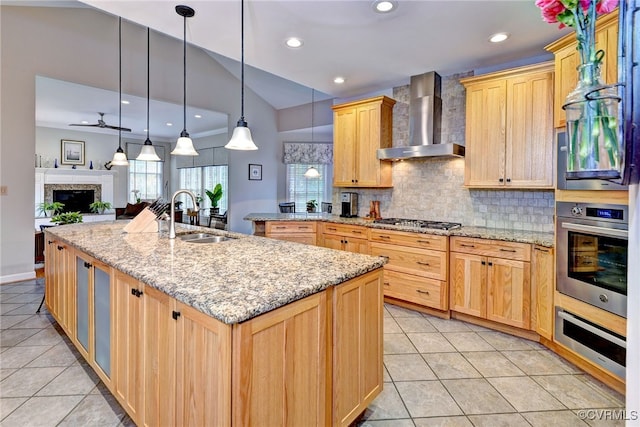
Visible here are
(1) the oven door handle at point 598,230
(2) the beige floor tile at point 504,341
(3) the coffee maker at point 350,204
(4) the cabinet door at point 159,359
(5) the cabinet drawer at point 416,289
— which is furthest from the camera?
(3) the coffee maker at point 350,204

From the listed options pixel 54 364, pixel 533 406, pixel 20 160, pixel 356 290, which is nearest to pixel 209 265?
pixel 356 290

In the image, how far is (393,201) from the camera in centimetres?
429

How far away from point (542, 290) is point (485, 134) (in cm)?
152

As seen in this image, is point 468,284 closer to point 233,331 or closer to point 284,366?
point 284,366

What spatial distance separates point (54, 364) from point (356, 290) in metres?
2.30

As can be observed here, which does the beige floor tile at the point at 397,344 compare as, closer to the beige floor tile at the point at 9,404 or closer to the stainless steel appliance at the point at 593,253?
the stainless steel appliance at the point at 593,253

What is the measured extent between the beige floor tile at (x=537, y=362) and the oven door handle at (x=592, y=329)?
Result: 0.34m

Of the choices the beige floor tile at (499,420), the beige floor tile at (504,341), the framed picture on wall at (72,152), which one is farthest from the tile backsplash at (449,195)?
the framed picture on wall at (72,152)

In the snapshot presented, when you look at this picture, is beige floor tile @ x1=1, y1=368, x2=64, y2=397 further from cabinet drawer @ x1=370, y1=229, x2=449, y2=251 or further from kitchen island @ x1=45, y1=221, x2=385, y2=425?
cabinet drawer @ x1=370, y1=229, x2=449, y2=251

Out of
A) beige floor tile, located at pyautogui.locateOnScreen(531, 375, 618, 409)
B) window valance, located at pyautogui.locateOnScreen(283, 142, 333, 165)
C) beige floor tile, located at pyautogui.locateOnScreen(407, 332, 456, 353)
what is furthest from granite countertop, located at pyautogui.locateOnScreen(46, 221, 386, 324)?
window valance, located at pyautogui.locateOnScreen(283, 142, 333, 165)

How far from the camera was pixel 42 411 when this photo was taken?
183cm

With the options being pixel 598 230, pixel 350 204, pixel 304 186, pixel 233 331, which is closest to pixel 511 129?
pixel 598 230

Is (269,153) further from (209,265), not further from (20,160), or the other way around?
(209,265)

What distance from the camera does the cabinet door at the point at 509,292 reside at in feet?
8.98
